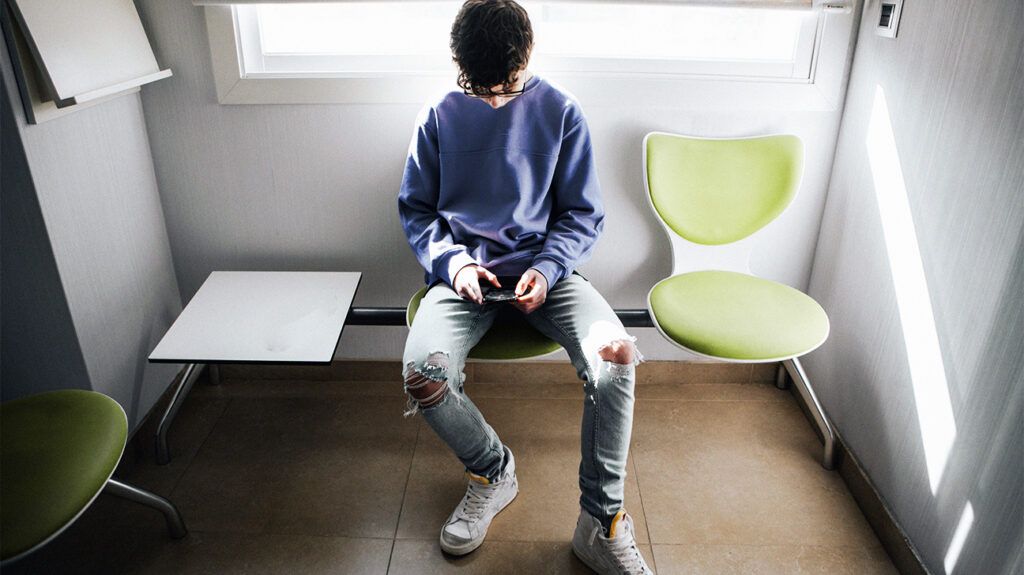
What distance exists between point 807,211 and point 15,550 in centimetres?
208

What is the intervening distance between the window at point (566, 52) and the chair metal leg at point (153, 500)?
106cm

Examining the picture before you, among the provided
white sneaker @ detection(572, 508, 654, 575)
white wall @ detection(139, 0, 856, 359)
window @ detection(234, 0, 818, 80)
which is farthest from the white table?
white sneaker @ detection(572, 508, 654, 575)

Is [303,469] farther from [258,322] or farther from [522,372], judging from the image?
[522,372]

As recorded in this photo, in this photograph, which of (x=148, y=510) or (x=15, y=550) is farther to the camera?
(x=148, y=510)

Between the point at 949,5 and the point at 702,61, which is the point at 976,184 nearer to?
the point at 949,5

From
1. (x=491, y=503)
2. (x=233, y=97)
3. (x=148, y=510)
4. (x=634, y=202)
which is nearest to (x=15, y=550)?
(x=148, y=510)

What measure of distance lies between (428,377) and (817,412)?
46.7 inches

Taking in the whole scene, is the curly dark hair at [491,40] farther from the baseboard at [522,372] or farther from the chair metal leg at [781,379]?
the chair metal leg at [781,379]

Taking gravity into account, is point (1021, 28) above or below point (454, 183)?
above

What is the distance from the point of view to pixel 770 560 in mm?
1649

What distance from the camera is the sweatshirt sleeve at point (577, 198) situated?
1729 millimetres

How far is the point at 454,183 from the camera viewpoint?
5.73 feet

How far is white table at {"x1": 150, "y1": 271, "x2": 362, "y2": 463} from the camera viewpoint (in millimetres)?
1661

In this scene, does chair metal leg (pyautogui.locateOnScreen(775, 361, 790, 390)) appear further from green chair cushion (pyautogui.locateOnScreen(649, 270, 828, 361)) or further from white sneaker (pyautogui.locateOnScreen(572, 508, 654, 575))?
white sneaker (pyautogui.locateOnScreen(572, 508, 654, 575))
